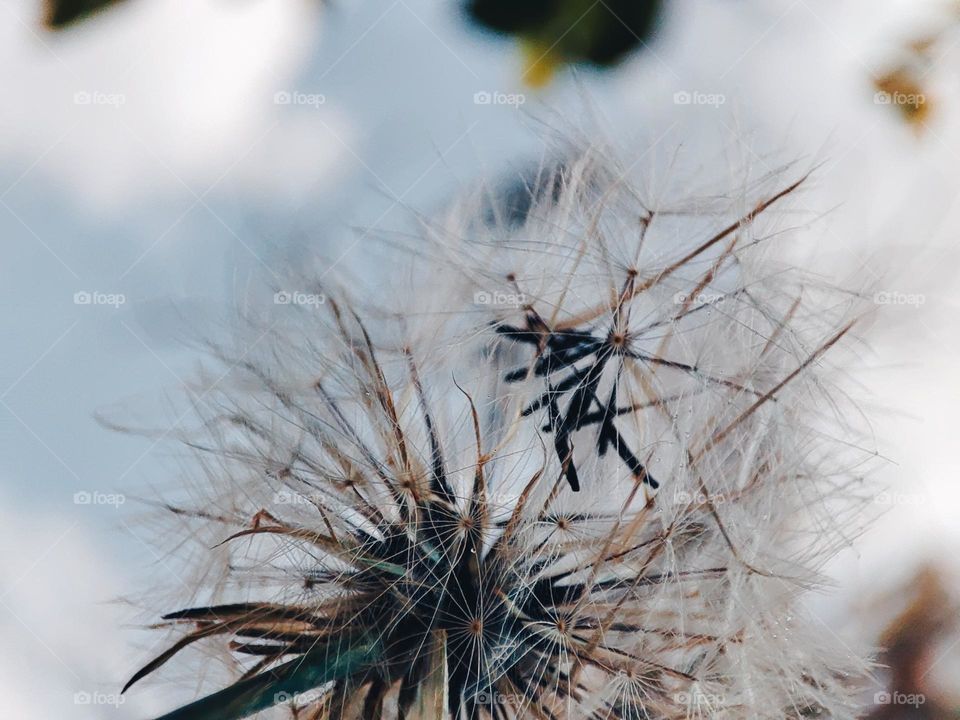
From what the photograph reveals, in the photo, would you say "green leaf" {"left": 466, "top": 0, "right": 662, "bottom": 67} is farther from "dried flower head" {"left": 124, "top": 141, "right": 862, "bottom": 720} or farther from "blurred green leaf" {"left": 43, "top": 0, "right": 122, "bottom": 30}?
"blurred green leaf" {"left": 43, "top": 0, "right": 122, "bottom": 30}

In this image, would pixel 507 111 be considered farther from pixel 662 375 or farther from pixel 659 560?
pixel 659 560

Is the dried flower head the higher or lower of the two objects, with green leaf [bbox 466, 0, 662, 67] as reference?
lower

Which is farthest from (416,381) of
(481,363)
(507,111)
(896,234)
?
(896,234)

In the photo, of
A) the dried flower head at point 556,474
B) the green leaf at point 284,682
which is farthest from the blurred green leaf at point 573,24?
the green leaf at point 284,682

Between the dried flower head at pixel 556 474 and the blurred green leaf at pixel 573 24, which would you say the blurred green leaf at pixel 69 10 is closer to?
the blurred green leaf at pixel 573 24

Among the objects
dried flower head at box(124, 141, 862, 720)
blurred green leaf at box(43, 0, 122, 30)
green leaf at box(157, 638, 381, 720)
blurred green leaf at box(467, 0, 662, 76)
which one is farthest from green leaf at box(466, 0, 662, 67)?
green leaf at box(157, 638, 381, 720)

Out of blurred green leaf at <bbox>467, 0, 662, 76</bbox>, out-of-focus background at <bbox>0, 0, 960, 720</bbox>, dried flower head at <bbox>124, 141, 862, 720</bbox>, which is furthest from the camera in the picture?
out-of-focus background at <bbox>0, 0, 960, 720</bbox>
